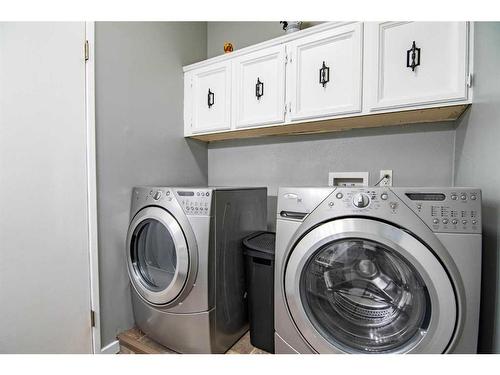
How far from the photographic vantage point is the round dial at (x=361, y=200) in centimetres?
87

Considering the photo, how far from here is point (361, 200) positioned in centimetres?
88

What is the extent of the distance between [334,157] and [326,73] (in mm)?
591

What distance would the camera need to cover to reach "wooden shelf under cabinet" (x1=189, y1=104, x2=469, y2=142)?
121 cm

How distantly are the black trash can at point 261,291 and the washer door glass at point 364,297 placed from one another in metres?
0.29

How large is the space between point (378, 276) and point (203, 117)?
1.50 m

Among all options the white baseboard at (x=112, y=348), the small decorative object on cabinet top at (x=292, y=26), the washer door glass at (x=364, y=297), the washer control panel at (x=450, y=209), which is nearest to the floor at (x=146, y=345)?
the white baseboard at (x=112, y=348)

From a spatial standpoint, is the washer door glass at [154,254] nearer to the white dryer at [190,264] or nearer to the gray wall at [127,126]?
the white dryer at [190,264]

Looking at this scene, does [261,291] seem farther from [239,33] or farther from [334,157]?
[239,33]

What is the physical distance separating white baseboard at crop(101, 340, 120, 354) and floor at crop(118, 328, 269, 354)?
21 millimetres

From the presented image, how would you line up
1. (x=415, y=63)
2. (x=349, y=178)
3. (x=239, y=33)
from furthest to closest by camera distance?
(x=239, y=33), (x=349, y=178), (x=415, y=63)

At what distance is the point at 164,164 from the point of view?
1.70 m

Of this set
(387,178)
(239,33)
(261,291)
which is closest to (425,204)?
(387,178)
